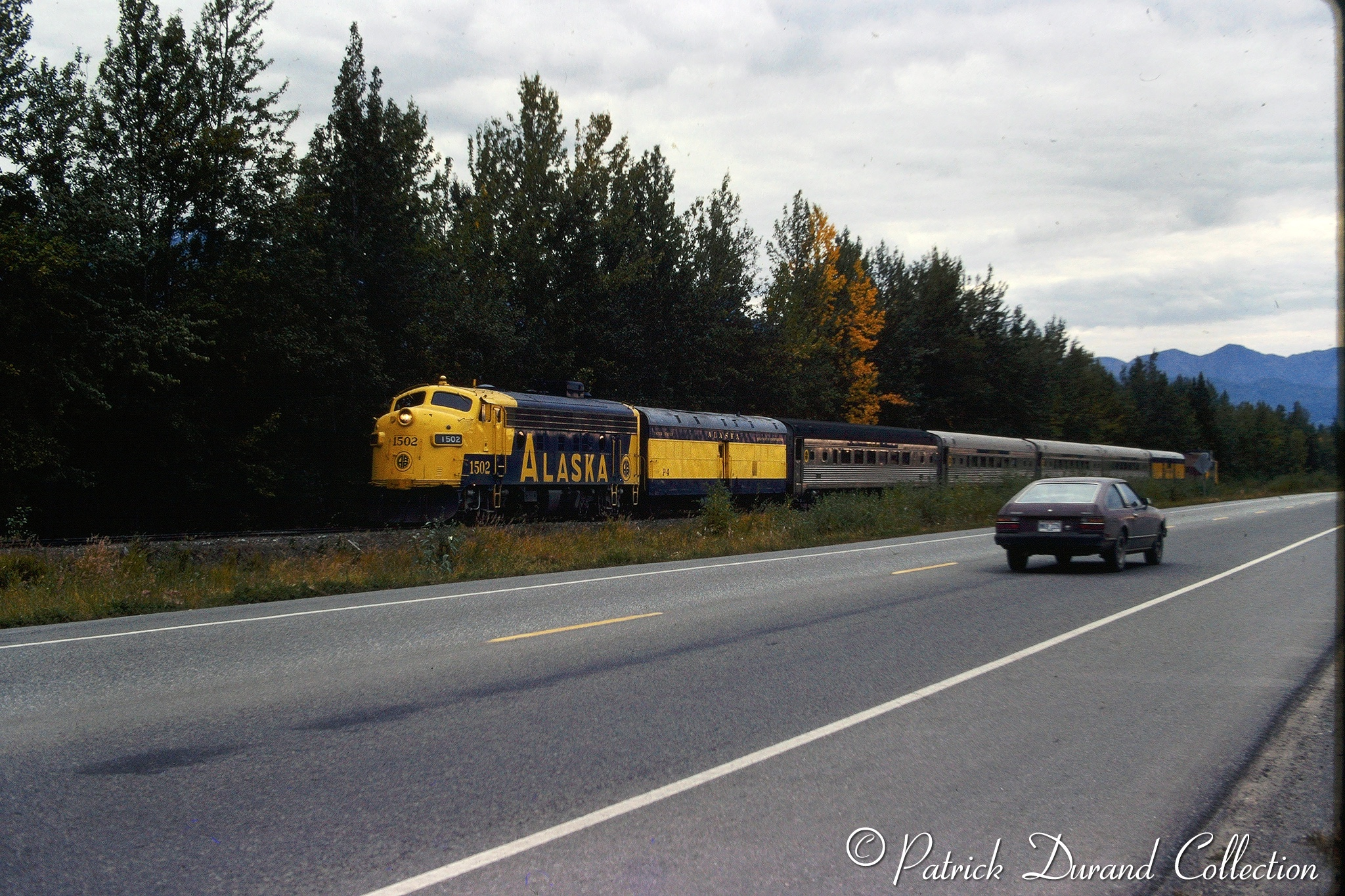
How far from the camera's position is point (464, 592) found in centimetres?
1346

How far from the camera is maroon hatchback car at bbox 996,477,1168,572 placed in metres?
15.4

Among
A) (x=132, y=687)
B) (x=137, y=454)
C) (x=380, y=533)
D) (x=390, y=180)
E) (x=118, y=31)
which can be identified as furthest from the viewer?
(x=390, y=180)

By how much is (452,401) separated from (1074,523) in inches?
555

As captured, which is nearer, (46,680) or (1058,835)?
(1058,835)

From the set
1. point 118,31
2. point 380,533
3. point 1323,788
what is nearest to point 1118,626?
point 1323,788

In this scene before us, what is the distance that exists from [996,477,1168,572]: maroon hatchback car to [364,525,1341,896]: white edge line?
21.9 ft

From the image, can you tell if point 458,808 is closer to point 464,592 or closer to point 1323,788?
point 1323,788

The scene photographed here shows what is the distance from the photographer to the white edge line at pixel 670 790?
3971 millimetres

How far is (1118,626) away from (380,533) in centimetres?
1381

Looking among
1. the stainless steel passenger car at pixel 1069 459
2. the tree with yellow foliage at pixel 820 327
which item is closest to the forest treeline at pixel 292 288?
the tree with yellow foliage at pixel 820 327

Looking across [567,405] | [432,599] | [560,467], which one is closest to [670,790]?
[432,599]

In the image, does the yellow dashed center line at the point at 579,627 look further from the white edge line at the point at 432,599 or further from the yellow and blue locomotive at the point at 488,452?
the yellow and blue locomotive at the point at 488,452

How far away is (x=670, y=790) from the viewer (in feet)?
16.4

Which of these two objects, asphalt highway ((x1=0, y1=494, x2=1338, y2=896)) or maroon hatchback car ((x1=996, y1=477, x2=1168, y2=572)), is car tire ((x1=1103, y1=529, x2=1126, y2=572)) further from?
asphalt highway ((x1=0, y1=494, x2=1338, y2=896))
